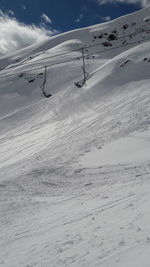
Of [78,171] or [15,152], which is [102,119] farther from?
[78,171]

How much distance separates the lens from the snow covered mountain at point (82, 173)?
5.45 meters

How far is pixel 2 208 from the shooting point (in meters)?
7.86

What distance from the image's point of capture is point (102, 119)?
15.8 m

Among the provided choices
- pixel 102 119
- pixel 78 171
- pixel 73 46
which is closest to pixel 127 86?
pixel 102 119

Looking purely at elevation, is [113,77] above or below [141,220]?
above

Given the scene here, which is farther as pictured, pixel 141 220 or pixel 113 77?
pixel 113 77

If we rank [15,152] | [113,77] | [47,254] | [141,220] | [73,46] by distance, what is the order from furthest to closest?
1. [73,46]
2. [113,77]
3. [15,152]
4. [141,220]
5. [47,254]

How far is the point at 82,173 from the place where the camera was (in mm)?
9789

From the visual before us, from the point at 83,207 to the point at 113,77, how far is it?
17.8 m

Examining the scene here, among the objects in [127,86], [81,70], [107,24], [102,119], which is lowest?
[102,119]

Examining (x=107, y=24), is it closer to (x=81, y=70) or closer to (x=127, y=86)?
(x=81, y=70)

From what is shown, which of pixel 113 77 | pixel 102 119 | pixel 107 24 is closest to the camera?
pixel 102 119

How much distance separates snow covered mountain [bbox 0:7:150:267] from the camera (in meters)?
5.45

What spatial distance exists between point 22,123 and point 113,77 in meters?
8.11
